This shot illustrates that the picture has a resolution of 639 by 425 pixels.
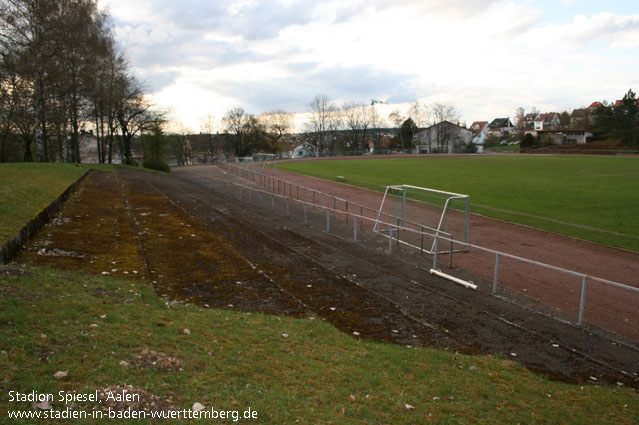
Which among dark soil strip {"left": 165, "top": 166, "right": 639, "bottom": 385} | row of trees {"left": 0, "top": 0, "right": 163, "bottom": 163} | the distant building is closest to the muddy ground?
→ dark soil strip {"left": 165, "top": 166, "right": 639, "bottom": 385}

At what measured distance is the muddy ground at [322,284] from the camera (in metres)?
7.91

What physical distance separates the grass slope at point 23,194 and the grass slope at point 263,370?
12.3ft

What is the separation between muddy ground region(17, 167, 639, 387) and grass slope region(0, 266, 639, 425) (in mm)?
1040

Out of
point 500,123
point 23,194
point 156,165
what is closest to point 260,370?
point 23,194

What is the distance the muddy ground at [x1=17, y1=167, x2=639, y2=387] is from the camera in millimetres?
7914

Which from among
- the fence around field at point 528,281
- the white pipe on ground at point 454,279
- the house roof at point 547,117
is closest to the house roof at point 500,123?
the house roof at point 547,117

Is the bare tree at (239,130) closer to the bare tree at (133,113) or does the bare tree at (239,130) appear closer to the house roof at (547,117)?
the bare tree at (133,113)

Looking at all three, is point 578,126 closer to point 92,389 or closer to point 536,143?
point 536,143

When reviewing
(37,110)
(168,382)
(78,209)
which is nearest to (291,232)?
(78,209)

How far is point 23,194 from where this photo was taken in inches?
573

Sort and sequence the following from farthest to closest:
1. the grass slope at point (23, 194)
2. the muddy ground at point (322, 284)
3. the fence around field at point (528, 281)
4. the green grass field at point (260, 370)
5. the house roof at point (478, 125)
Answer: the house roof at point (478, 125)
the grass slope at point (23, 194)
the fence around field at point (528, 281)
the muddy ground at point (322, 284)
the green grass field at point (260, 370)

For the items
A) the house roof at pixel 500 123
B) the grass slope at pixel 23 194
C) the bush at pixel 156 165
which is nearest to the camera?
the grass slope at pixel 23 194

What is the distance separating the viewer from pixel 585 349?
8.04 meters

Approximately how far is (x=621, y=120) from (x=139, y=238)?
94853mm
